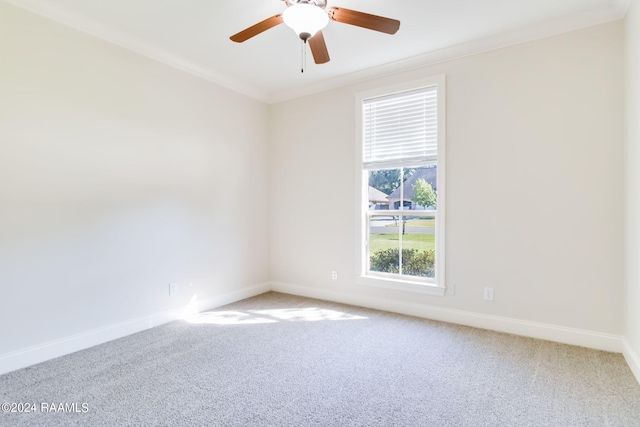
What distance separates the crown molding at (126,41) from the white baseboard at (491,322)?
2813mm

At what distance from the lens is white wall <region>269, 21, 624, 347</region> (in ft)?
8.18

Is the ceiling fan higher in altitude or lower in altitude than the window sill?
higher

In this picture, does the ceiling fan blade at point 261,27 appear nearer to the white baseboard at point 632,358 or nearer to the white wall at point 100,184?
the white wall at point 100,184

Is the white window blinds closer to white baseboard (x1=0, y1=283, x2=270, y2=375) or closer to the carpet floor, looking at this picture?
the carpet floor

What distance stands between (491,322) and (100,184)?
374 cm

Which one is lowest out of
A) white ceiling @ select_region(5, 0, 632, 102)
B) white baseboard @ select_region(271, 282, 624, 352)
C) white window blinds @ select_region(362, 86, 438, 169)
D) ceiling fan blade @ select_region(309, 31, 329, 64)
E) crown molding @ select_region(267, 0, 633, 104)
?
white baseboard @ select_region(271, 282, 624, 352)

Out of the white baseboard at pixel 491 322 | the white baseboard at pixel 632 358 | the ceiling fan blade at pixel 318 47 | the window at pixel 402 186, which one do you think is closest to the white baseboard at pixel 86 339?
the white baseboard at pixel 491 322

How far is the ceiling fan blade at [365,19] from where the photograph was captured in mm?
1913

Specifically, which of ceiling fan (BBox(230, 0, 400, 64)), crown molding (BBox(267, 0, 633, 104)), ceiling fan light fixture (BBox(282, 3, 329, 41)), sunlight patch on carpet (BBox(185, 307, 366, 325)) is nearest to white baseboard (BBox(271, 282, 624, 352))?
sunlight patch on carpet (BBox(185, 307, 366, 325))

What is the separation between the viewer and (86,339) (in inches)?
103

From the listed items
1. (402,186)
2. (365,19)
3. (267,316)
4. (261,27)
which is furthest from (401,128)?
(267,316)

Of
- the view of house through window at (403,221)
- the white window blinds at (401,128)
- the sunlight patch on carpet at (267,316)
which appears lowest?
the sunlight patch on carpet at (267,316)

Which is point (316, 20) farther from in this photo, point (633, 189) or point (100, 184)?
point (633, 189)

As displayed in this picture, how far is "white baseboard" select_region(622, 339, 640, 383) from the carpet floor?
46 mm
